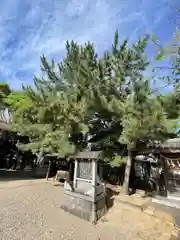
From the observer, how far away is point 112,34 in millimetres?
10367

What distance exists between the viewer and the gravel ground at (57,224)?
5.75m

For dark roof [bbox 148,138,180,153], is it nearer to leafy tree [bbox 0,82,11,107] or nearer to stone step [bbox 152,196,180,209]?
stone step [bbox 152,196,180,209]

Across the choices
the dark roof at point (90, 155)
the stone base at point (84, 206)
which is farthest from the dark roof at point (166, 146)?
the stone base at point (84, 206)

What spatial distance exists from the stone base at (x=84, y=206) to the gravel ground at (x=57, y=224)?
218 millimetres

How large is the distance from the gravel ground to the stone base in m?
0.22

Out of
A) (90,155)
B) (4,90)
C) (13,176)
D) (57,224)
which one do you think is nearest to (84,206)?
(57,224)

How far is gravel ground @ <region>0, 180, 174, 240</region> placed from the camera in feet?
18.9

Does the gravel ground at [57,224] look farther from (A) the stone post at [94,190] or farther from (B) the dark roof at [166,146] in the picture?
(B) the dark roof at [166,146]

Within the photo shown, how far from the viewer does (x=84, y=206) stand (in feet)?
24.4

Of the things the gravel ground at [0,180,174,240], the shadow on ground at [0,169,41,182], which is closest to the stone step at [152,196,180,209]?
the gravel ground at [0,180,174,240]

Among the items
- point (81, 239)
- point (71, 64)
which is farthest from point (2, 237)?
point (71, 64)

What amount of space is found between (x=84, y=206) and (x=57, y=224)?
1.28 metres

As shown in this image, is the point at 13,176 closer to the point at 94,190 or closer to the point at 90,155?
the point at 90,155

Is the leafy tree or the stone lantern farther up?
the leafy tree
